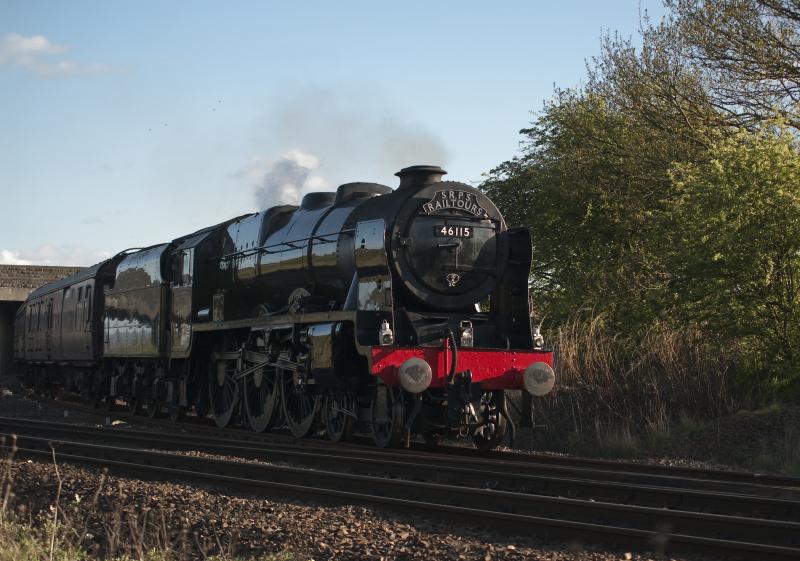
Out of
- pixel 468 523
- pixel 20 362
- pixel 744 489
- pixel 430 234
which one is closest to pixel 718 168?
pixel 430 234

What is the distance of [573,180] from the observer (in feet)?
90.2

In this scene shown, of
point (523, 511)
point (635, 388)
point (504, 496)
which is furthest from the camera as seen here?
point (635, 388)

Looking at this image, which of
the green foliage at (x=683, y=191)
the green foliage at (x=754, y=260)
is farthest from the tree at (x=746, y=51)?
the green foliage at (x=754, y=260)

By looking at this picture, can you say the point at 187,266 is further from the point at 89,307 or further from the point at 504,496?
the point at 504,496

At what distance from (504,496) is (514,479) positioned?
1.17 meters

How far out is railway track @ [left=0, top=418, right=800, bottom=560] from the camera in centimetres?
620

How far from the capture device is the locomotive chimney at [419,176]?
12.7 m

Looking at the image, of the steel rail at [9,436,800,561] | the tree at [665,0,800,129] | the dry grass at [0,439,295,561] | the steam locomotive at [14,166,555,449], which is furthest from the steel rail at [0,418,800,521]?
the tree at [665,0,800,129]

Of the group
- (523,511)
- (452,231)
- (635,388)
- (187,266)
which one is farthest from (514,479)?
(187,266)

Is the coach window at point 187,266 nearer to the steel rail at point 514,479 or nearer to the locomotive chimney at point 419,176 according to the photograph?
the steel rail at point 514,479

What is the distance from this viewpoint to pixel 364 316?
1186cm

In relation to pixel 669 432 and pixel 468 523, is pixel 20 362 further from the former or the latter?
pixel 468 523

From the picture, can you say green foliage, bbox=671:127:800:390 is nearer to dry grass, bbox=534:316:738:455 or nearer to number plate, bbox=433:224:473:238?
dry grass, bbox=534:316:738:455

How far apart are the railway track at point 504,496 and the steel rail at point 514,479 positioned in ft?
0.03
